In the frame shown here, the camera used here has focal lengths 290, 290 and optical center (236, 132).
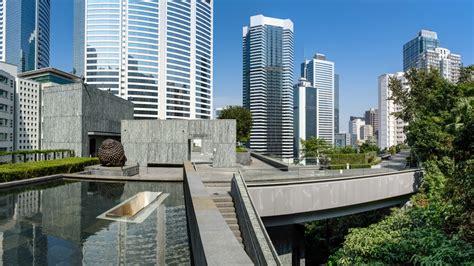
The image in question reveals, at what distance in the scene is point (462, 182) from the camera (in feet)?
28.8

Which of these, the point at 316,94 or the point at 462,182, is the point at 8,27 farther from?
the point at 462,182

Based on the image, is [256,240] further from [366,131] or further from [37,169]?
[366,131]

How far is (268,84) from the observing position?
413 ft

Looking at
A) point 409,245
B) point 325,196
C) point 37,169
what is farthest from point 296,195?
point 37,169

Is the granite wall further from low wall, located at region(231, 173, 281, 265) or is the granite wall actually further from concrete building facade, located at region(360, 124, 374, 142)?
concrete building facade, located at region(360, 124, 374, 142)

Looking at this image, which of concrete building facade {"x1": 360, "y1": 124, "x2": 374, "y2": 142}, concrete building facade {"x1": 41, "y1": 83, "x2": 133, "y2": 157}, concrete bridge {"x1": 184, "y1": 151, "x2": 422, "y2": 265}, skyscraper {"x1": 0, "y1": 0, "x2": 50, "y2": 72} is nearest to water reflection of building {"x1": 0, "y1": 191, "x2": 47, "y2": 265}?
concrete bridge {"x1": 184, "y1": 151, "x2": 422, "y2": 265}

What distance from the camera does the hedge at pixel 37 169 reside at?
15.0 m

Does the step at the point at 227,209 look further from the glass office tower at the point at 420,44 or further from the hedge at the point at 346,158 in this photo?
the glass office tower at the point at 420,44

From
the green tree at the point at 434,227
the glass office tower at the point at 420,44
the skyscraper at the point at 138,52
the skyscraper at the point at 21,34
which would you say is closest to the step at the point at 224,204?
the green tree at the point at 434,227

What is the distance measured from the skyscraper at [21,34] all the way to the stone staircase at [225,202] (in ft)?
471

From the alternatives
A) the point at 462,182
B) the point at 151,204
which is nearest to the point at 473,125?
the point at 462,182

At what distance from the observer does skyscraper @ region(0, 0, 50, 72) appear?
123 meters

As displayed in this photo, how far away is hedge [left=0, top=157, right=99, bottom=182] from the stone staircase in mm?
11201

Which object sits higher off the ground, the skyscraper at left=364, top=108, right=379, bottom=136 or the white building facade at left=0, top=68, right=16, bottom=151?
the skyscraper at left=364, top=108, right=379, bottom=136
